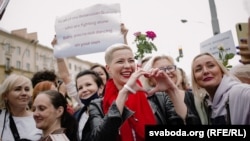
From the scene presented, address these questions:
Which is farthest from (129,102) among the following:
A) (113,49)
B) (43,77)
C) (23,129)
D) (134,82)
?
(43,77)

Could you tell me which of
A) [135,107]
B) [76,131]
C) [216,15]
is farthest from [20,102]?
[216,15]

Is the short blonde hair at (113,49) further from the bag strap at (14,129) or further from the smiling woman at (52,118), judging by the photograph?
the bag strap at (14,129)

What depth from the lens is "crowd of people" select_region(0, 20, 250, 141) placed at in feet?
4.13

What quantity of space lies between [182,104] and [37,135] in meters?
0.85

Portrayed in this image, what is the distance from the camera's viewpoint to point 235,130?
1298mm

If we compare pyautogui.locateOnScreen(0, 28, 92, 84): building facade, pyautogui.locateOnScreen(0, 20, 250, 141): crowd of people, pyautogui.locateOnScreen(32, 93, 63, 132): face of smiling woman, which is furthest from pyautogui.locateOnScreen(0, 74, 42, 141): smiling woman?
pyautogui.locateOnScreen(0, 28, 92, 84): building facade

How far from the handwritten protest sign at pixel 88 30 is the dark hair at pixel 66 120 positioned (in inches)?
22.9

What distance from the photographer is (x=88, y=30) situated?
2.21 metres

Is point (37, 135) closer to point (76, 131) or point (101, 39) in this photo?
point (76, 131)

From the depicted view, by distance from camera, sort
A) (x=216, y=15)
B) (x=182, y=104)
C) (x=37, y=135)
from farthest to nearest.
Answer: (x=216, y=15), (x=37, y=135), (x=182, y=104)

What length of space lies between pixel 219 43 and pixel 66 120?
4.98 feet

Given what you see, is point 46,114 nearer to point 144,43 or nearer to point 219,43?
point 144,43

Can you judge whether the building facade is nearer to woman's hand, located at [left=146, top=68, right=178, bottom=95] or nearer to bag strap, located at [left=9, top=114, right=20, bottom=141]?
bag strap, located at [left=9, top=114, right=20, bottom=141]

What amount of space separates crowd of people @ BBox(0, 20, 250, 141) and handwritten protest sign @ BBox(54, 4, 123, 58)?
0.41 m
